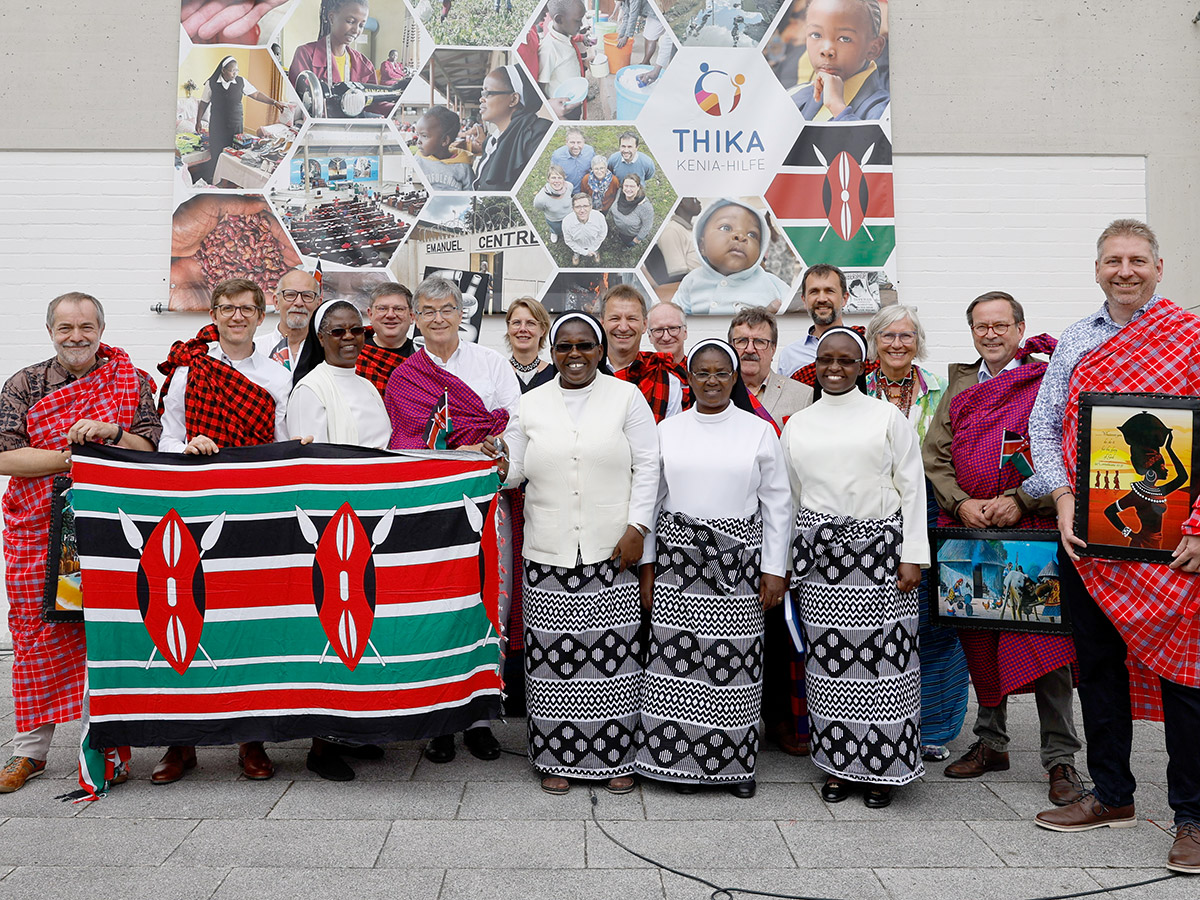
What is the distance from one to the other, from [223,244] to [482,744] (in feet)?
13.1

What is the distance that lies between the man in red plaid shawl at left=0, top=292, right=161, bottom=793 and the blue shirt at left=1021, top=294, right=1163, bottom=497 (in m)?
3.50

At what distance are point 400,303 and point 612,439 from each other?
1.38m

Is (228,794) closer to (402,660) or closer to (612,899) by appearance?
(402,660)

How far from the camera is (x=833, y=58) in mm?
6465

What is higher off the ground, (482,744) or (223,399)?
(223,399)

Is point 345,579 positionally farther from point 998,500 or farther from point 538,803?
point 998,500

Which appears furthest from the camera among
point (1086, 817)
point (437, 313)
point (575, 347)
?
point (437, 313)

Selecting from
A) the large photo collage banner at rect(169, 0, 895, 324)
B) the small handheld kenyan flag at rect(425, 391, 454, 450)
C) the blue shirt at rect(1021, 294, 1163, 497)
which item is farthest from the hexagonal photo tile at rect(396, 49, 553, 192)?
the blue shirt at rect(1021, 294, 1163, 497)

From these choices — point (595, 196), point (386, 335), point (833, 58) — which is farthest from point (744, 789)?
point (833, 58)

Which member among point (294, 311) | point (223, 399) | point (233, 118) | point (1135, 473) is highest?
point (233, 118)

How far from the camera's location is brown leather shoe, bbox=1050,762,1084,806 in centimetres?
350

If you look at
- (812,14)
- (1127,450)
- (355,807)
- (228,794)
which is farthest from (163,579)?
(812,14)

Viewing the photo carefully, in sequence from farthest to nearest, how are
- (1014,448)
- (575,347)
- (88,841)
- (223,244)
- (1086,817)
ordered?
1. (223,244)
2. (1014,448)
3. (575,347)
4. (1086,817)
5. (88,841)

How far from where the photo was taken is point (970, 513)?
3742 millimetres
